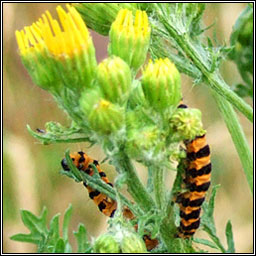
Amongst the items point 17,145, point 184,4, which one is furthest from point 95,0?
point 17,145

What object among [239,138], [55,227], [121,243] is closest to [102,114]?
[121,243]

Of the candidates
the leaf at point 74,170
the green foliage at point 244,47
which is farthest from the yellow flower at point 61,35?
the green foliage at point 244,47

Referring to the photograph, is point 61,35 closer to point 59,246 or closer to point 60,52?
point 60,52

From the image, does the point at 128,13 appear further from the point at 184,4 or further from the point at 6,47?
the point at 6,47

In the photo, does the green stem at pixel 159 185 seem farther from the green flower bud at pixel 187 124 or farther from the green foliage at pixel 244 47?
the green foliage at pixel 244 47

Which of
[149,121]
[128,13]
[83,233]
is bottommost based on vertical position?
[83,233]

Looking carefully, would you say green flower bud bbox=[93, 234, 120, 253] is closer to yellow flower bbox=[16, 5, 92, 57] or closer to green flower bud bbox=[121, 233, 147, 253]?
green flower bud bbox=[121, 233, 147, 253]

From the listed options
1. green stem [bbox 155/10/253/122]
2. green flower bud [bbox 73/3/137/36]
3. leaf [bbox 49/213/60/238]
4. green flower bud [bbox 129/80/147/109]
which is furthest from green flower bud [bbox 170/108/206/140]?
leaf [bbox 49/213/60/238]

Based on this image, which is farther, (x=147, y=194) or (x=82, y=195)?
(x=82, y=195)
